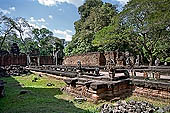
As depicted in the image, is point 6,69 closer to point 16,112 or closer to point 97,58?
point 97,58

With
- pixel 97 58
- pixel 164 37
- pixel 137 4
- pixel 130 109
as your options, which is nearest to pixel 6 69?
pixel 97 58

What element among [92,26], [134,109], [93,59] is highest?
[92,26]

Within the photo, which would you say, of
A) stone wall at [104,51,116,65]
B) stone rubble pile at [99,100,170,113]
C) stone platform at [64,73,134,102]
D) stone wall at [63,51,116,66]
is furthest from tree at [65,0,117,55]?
stone rubble pile at [99,100,170,113]

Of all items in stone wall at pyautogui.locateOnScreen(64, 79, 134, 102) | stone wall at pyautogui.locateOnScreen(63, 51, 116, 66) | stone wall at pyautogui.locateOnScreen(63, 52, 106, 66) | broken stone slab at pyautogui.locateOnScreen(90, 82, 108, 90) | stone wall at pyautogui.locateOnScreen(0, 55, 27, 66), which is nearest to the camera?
broken stone slab at pyautogui.locateOnScreen(90, 82, 108, 90)

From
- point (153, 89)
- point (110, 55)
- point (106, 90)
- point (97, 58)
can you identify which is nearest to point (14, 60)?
point (97, 58)

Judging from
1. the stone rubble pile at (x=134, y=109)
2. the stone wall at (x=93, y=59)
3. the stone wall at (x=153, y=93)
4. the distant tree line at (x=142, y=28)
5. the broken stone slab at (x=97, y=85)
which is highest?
the distant tree line at (x=142, y=28)

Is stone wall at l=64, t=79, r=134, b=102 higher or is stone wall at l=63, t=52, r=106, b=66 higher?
stone wall at l=63, t=52, r=106, b=66

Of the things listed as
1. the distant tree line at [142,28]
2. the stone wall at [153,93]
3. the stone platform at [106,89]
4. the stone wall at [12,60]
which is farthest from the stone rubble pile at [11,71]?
the stone wall at [153,93]

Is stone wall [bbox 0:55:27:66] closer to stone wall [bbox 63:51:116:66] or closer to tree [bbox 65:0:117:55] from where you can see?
tree [bbox 65:0:117:55]

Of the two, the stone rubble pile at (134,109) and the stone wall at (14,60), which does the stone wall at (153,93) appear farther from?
the stone wall at (14,60)

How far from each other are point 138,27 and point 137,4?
7.34 ft

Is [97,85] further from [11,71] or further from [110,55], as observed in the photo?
[11,71]

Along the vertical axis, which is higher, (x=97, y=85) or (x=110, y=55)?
(x=110, y=55)

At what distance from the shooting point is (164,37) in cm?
1777
